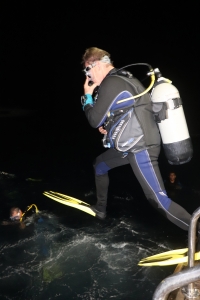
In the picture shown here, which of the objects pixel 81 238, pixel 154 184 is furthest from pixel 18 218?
pixel 154 184

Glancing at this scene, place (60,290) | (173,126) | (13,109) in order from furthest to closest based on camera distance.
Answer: (13,109)
(60,290)
(173,126)

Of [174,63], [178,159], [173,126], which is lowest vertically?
[178,159]

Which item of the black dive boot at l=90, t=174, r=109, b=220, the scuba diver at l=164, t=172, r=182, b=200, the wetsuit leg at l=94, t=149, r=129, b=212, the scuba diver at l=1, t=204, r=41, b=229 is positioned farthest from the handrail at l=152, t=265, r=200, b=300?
the scuba diver at l=164, t=172, r=182, b=200

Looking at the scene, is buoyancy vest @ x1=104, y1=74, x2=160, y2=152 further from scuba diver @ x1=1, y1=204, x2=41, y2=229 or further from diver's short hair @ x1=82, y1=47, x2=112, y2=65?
scuba diver @ x1=1, y1=204, x2=41, y2=229

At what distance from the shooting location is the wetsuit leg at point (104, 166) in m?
3.22

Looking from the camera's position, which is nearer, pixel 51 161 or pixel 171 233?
pixel 171 233

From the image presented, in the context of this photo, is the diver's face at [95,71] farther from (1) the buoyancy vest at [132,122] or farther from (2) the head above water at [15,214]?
(2) the head above water at [15,214]

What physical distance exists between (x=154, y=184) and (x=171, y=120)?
65cm

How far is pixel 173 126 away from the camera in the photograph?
265 cm

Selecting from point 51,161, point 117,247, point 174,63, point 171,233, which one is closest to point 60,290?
point 117,247

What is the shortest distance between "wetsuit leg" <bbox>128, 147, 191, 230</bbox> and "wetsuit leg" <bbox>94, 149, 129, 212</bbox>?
0.31 m

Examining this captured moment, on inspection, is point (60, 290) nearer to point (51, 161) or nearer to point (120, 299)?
point (120, 299)

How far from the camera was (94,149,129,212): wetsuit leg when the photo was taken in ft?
10.6

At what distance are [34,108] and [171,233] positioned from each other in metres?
15.7
